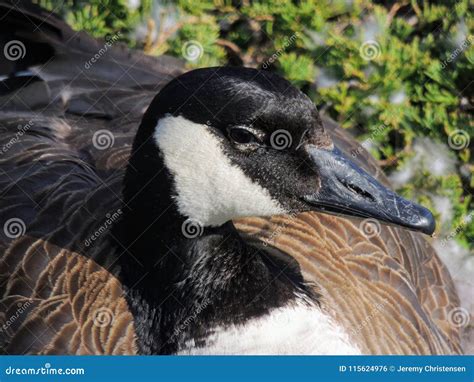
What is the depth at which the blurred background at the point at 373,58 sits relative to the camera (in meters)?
4.07

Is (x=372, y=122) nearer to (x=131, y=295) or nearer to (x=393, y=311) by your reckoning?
(x=393, y=311)

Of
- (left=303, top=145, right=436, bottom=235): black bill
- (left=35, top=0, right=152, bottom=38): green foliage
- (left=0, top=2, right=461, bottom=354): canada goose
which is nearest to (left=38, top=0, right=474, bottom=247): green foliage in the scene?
(left=35, top=0, right=152, bottom=38): green foliage

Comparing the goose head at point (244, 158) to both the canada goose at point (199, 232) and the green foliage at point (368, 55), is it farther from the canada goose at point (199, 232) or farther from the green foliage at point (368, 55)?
the green foliage at point (368, 55)

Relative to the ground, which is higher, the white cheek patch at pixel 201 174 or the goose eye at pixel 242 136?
the goose eye at pixel 242 136

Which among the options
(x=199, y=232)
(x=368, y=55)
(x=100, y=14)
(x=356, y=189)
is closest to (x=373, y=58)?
(x=368, y=55)

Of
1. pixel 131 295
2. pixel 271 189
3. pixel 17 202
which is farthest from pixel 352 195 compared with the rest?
pixel 17 202

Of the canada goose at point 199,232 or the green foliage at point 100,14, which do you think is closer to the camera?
the canada goose at point 199,232

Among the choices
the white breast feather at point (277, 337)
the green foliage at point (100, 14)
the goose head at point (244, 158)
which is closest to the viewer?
the goose head at point (244, 158)

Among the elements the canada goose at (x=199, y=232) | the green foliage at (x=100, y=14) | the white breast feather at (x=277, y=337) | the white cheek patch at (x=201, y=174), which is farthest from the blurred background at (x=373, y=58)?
the white cheek patch at (x=201, y=174)

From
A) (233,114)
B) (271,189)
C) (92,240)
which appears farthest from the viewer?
(92,240)

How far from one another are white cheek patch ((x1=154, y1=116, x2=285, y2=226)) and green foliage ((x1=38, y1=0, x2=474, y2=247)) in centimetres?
175

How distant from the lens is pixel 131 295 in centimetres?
272

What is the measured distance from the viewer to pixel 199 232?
2.58m
